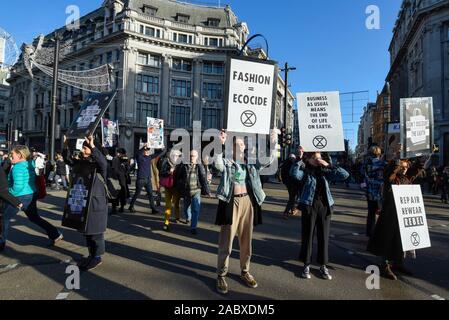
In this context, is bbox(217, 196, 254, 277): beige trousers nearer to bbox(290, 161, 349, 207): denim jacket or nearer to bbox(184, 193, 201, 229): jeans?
bbox(290, 161, 349, 207): denim jacket

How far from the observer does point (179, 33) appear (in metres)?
47.8

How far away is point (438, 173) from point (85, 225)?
20.2 meters

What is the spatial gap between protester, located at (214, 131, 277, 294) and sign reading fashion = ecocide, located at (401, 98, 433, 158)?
3269 mm

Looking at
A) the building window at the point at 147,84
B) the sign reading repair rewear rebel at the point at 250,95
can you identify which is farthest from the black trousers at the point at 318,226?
the building window at the point at 147,84

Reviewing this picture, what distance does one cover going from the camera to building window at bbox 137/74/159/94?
149ft

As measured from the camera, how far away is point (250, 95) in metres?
4.58

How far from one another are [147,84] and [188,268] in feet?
144

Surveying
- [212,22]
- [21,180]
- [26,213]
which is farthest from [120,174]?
[212,22]

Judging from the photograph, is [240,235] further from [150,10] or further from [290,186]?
[150,10]

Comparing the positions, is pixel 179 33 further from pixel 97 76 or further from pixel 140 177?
pixel 140 177

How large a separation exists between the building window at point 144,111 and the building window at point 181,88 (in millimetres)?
3719

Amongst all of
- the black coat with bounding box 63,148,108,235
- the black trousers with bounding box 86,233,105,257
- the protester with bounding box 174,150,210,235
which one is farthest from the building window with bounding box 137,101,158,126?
the black trousers with bounding box 86,233,105,257

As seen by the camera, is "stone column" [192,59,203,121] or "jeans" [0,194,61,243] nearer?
"jeans" [0,194,61,243]

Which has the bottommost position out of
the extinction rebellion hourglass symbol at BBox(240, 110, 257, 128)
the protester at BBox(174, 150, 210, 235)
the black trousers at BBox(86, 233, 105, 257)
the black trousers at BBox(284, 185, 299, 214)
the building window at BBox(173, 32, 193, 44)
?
the black trousers at BBox(86, 233, 105, 257)
